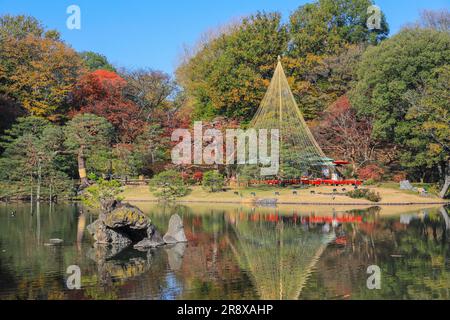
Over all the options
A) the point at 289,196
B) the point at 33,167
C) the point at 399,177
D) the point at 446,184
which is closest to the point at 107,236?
the point at 289,196

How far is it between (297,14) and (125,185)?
22.6 meters

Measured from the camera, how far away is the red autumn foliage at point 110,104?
160 ft

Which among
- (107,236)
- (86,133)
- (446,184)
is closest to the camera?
(107,236)

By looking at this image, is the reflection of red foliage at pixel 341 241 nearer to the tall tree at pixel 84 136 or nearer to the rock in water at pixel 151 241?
the rock in water at pixel 151 241

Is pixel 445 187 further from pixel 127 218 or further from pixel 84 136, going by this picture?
pixel 127 218

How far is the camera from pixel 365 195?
37.6 metres

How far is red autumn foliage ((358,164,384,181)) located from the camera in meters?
42.8

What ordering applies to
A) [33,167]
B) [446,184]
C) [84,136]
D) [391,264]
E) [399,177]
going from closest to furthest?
[391,264] < [446,184] < [33,167] < [84,136] < [399,177]

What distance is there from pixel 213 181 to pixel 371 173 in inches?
442

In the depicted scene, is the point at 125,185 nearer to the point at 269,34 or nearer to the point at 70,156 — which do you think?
the point at 70,156

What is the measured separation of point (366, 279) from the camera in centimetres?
1598

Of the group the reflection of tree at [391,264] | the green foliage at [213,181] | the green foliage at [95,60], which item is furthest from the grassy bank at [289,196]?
the green foliage at [95,60]

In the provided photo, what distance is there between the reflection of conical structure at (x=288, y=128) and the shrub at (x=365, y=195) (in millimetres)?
4206

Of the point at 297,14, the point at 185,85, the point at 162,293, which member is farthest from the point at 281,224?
the point at 185,85
